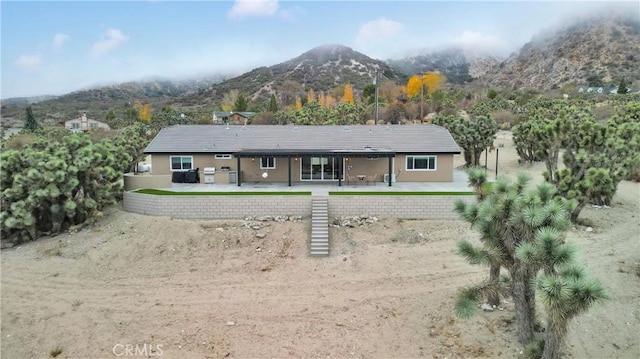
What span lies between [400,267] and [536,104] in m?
50.4

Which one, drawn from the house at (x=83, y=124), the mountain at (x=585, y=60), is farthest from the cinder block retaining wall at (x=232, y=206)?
the mountain at (x=585, y=60)

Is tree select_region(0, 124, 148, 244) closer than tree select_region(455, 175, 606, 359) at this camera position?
No

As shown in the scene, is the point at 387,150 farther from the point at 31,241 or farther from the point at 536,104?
the point at 536,104

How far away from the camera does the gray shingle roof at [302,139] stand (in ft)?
84.1

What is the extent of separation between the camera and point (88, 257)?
58.4 ft

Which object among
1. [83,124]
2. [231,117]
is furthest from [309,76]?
[83,124]

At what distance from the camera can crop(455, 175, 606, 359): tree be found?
25.8 ft

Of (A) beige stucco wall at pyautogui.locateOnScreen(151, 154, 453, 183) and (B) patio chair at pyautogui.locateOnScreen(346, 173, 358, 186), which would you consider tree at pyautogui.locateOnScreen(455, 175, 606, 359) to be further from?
(A) beige stucco wall at pyautogui.locateOnScreen(151, 154, 453, 183)

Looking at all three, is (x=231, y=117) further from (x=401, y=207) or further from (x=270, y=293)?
(x=270, y=293)

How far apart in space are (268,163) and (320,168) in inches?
120

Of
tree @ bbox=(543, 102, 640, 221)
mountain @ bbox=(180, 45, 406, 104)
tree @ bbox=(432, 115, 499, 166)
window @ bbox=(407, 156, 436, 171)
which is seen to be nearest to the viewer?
tree @ bbox=(543, 102, 640, 221)

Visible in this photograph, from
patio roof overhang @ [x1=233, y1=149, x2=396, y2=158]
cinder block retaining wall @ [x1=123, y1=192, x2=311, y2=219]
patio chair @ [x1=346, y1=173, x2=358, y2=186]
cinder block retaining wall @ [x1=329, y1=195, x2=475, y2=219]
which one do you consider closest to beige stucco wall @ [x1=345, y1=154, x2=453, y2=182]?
patio chair @ [x1=346, y1=173, x2=358, y2=186]

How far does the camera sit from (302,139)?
26781mm

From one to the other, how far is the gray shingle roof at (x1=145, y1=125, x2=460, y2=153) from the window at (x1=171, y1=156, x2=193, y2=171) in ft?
1.48
